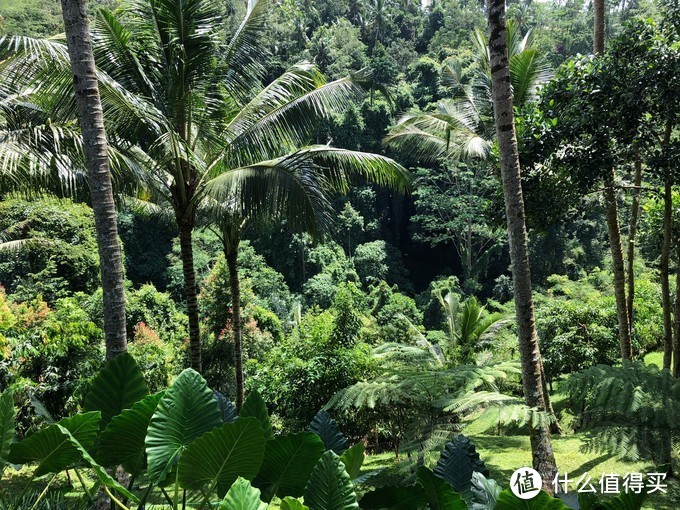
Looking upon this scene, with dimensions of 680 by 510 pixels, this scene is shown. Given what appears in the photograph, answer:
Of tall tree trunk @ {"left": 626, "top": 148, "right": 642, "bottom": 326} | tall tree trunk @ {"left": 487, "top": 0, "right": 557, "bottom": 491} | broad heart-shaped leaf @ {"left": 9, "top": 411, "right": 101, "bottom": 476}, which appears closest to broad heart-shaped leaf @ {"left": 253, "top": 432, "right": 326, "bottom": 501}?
broad heart-shaped leaf @ {"left": 9, "top": 411, "right": 101, "bottom": 476}

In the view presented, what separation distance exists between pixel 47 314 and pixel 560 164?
926cm

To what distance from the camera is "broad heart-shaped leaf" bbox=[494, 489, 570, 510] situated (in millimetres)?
1497

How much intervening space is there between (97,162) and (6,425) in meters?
2.55

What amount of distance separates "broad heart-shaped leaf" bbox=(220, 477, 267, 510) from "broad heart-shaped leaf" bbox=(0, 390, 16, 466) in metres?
1.10

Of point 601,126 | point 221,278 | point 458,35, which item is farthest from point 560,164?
point 458,35

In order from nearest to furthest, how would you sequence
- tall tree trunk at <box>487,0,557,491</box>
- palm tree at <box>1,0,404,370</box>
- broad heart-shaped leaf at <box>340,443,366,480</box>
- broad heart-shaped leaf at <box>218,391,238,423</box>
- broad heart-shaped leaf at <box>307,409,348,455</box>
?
broad heart-shaped leaf at <box>340,443,366,480</box> < broad heart-shaped leaf at <box>307,409,348,455</box> < broad heart-shaped leaf at <box>218,391,238,423</box> < tall tree trunk at <box>487,0,557,491</box> < palm tree at <box>1,0,404,370</box>

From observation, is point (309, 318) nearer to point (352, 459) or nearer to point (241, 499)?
point (352, 459)

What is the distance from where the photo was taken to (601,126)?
566 cm

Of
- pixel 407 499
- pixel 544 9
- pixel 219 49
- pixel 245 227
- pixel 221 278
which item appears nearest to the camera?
pixel 407 499

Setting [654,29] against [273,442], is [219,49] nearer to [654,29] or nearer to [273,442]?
[654,29]

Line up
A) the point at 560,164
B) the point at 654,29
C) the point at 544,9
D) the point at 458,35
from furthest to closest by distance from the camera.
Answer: the point at 544,9, the point at 458,35, the point at 560,164, the point at 654,29

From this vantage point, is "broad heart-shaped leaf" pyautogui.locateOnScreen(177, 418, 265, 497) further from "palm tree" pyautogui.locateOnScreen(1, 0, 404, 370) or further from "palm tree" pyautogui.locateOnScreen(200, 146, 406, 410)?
"palm tree" pyautogui.locateOnScreen(200, 146, 406, 410)

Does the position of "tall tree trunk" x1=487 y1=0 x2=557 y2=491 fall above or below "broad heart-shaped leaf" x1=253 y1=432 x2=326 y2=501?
above

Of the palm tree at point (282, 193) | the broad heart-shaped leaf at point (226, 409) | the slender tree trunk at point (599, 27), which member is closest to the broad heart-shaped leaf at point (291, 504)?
the broad heart-shaped leaf at point (226, 409)
